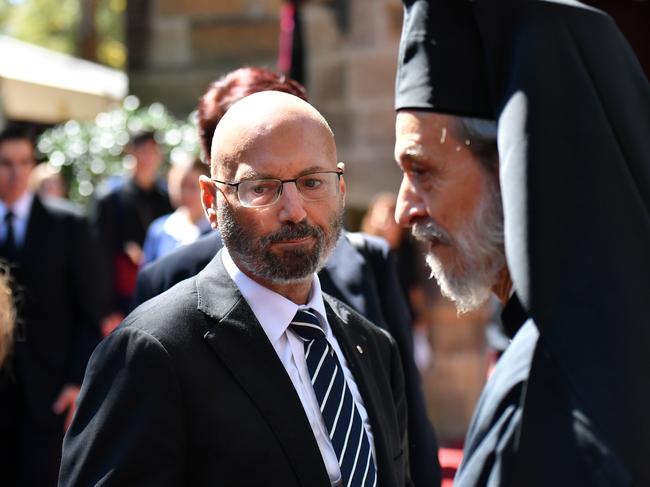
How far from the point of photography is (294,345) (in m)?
2.50

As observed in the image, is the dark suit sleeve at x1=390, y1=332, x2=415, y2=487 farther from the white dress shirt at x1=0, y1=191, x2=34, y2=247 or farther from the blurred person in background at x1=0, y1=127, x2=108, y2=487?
the white dress shirt at x1=0, y1=191, x2=34, y2=247

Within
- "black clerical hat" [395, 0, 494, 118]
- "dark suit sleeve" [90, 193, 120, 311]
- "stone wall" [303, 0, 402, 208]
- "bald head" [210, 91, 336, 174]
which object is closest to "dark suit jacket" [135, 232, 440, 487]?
"bald head" [210, 91, 336, 174]

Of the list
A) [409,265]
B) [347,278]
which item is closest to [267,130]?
[347,278]

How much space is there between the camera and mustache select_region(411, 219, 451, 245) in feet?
7.40

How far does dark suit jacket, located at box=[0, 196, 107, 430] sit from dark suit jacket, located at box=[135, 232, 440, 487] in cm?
241

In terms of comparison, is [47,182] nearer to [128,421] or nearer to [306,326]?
[306,326]

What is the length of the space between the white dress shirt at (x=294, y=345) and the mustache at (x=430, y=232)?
37 cm

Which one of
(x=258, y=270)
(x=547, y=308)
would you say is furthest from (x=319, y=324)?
(x=547, y=308)

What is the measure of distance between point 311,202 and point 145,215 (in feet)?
18.6

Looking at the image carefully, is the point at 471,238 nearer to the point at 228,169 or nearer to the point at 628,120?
the point at 628,120

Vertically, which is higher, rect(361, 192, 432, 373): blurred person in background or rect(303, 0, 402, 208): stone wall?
rect(303, 0, 402, 208): stone wall

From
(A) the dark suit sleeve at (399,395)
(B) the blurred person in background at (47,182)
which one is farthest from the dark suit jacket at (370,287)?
(B) the blurred person in background at (47,182)

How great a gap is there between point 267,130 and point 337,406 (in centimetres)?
62

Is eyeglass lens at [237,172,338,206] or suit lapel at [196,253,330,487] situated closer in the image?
suit lapel at [196,253,330,487]
